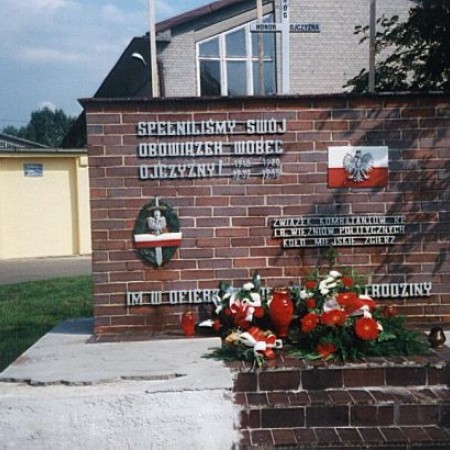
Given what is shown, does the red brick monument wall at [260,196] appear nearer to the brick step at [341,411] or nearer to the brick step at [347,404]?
the brick step at [347,404]

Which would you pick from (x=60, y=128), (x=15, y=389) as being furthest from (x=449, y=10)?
(x=60, y=128)

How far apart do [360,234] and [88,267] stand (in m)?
10.6

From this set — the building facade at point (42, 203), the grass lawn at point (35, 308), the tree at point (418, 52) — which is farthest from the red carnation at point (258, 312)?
the building facade at point (42, 203)

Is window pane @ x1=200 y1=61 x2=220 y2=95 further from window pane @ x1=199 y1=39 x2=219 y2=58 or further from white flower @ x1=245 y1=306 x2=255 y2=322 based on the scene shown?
white flower @ x1=245 y1=306 x2=255 y2=322

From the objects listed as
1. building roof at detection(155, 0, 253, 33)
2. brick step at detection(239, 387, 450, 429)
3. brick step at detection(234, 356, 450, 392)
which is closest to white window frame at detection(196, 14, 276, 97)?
building roof at detection(155, 0, 253, 33)

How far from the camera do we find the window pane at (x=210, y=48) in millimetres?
15641

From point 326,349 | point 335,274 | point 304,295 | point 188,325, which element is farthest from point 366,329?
point 188,325

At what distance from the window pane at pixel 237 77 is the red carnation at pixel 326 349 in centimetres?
1276

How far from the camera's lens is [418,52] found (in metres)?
6.97

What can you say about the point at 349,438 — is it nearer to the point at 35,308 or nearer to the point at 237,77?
the point at 35,308

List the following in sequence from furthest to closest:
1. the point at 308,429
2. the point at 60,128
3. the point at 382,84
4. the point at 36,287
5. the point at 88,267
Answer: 1. the point at 60,128
2. the point at 88,267
3. the point at 36,287
4. the point at 382,84
5. the point at 308,429

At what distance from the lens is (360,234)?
4797 mm

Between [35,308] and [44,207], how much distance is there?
303 inches

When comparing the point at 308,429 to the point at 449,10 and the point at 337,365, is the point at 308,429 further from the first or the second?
the point at 449,10
